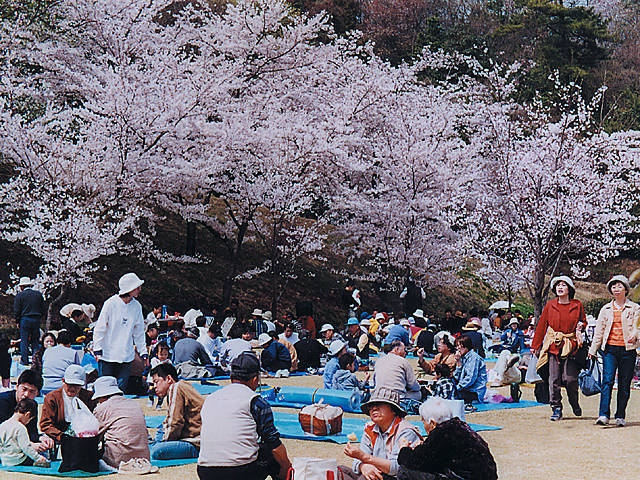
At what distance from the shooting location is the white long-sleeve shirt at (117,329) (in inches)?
392

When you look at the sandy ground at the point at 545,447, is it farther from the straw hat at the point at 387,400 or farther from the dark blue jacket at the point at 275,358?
the dark blue jacket at the point at 275,358

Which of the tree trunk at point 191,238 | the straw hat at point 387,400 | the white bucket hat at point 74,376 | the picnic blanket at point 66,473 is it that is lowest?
the picnic blanket at point 66,473

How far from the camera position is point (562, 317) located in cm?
1023

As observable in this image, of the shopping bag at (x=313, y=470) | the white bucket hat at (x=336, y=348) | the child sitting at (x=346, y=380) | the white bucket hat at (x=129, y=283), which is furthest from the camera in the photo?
the white bucket hat at (x=336, y=348)

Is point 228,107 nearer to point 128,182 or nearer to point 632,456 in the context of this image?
point 128,182

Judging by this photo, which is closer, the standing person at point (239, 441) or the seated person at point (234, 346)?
the standing person at point (239, 441)

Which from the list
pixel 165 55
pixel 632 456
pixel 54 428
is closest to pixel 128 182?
pixel 165 55

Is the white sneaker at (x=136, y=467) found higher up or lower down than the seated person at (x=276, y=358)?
lower down

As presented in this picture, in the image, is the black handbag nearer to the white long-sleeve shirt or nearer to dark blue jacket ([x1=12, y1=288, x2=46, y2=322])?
the white long-sleeve shirt

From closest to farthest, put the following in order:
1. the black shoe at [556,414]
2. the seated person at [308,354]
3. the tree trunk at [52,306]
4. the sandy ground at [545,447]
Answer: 1. the sandy ground at [545,447]
2. the black shoe at [556,414]
3. the seated person at [308,354]
4. the tree trunk at [52,306]

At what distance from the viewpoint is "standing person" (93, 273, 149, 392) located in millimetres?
9930

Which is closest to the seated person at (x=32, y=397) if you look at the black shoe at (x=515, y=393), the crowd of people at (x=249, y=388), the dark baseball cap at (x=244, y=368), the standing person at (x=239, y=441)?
the crowd of people at (x=249, y=388)

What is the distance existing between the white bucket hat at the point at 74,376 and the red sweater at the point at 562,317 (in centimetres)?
525

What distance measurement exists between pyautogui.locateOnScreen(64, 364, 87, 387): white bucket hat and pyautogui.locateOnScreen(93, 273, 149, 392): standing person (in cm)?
165
